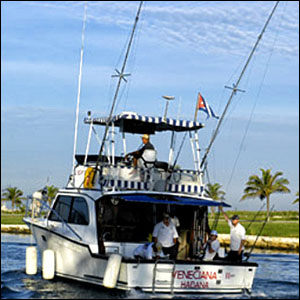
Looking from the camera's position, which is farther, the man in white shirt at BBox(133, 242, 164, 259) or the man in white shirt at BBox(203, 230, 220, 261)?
the man in white shirt at BBox(203, 230, 220, 261)

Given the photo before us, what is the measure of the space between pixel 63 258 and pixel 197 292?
4.13m

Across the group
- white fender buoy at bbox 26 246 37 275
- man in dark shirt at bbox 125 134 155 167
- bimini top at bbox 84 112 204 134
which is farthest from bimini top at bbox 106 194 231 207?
white fender buoy at bbox 26 246 37 275

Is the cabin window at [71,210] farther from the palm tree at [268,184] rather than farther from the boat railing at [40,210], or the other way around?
the palm tree at [268,184]

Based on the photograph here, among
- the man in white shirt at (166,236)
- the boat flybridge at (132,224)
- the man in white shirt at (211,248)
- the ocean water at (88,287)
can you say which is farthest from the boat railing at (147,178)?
the ocean water at (88,287)

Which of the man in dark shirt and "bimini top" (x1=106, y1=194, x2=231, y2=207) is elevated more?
the man in dark shirt

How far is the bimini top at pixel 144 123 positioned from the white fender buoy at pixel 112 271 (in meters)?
3.88

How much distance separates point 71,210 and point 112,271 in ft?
12.2

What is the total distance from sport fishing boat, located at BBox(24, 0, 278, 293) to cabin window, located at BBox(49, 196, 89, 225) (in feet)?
0.09

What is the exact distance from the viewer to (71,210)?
19.5m

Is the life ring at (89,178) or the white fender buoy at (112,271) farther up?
the life ring at (89,178)

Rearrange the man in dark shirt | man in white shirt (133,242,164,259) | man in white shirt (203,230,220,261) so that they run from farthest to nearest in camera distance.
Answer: the man in dark shirt → man in white shirt (203,230,220,261) → man in white shirt (133,242,164,259)

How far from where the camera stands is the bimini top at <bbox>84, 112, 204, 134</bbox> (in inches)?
721

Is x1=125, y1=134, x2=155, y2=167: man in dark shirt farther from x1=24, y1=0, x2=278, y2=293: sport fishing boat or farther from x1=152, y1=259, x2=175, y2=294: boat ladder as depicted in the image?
x1=152, y1=259, x2=175, y2=294: boat ladder

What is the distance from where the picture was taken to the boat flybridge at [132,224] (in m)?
16.5
